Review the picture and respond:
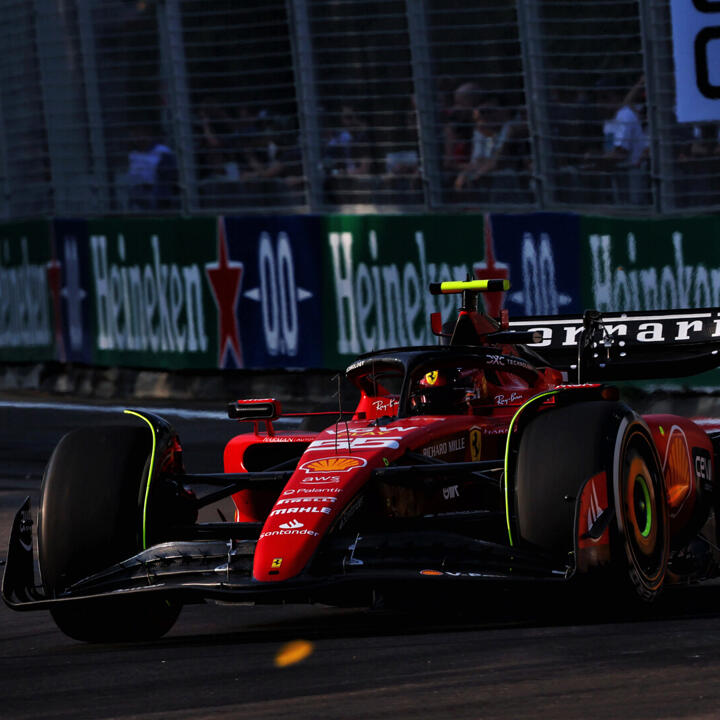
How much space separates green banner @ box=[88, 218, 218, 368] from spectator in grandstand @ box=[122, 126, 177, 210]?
0.81 feet

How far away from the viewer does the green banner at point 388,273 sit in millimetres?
15453

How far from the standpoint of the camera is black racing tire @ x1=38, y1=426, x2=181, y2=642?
732cm

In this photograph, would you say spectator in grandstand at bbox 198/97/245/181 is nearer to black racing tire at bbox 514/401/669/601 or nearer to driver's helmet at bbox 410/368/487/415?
driver's helmet at bbox 410/368/487/415

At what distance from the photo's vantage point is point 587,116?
14578mm

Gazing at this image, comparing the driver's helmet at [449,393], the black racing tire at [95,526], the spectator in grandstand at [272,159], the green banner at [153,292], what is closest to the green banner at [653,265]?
the spectator in grandstand at [272,159]

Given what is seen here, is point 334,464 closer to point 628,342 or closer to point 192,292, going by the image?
point 628,342

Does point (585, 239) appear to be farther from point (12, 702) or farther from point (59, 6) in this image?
point (12, 702)

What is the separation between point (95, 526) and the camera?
7355 mm

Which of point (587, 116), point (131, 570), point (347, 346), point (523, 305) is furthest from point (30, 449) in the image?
point (131, 570)

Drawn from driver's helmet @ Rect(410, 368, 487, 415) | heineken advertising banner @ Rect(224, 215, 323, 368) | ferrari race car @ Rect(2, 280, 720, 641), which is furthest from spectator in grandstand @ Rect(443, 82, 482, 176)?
driver's helmet @ Rect(410, 368, 487, 415)

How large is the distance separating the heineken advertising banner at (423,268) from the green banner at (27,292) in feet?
12.7

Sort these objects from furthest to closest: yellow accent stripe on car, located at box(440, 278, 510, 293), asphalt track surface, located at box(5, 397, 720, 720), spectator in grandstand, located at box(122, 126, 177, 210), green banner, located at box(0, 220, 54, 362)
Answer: green banner, located at box(0, 220, 54, 362) → spectator in grandstand, located at box(122, 126, 177, 210) → yellow accent stripe on car, located at box(440, 278, 510, 293) → asphalt track surface, located at box(5, 397, 720, 720)

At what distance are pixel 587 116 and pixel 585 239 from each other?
944 mm

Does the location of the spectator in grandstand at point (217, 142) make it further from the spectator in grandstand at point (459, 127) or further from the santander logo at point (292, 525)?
the santander logo at point (292, 525)
